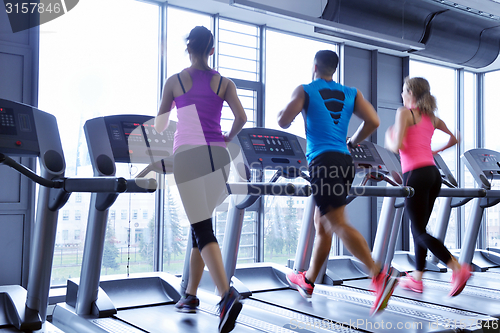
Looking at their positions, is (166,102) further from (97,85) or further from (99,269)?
(97,85)

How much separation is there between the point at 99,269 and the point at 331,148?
1505 millimetres

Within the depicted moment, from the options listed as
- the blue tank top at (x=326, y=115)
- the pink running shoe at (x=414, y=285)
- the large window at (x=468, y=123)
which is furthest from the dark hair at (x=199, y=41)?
the large window at (x=468, y=123)

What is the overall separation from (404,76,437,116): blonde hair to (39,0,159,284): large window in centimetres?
222

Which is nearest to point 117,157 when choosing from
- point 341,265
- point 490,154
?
point 341,265

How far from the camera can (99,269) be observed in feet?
8.91

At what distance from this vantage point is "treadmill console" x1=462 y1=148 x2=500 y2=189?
450 centimetres

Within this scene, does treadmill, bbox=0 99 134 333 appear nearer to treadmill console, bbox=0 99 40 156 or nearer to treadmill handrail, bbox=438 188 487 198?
treadmill console, bbox=0 99 40 156

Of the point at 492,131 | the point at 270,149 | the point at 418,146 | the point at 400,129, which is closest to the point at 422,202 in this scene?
the point at 418,146

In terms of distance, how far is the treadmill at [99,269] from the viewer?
251cm

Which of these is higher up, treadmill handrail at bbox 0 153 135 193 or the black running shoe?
treadmill handrail at bbox 0 153 135 193

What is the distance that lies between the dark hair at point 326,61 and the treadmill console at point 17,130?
5.01ft

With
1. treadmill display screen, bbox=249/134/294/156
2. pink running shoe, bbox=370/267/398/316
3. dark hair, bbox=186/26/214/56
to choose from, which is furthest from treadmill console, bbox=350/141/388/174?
dark hair, bbox=186/26/214/56

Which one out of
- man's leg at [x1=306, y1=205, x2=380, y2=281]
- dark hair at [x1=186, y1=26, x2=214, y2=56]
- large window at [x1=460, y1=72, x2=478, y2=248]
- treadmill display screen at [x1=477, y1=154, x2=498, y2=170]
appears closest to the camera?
dark hair at [x1=186, y1=26, x2=214, y2=56]

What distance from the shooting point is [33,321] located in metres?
2.38
